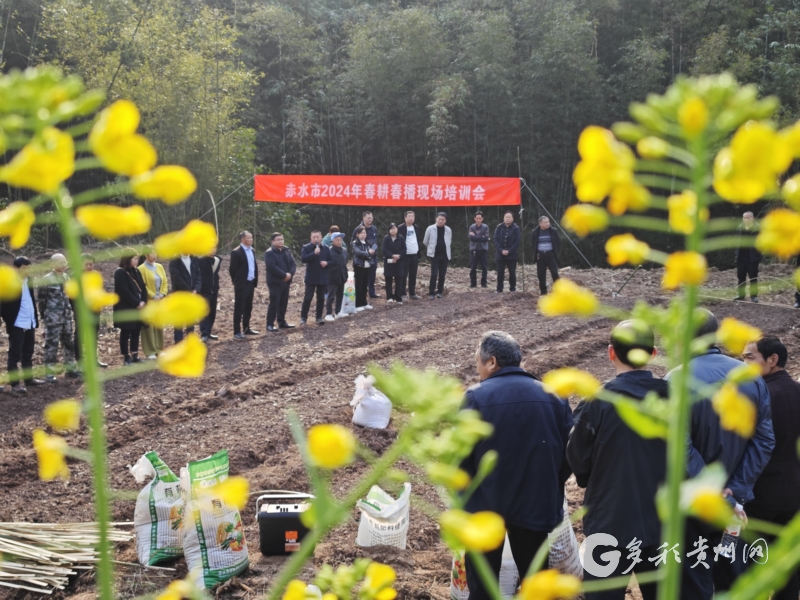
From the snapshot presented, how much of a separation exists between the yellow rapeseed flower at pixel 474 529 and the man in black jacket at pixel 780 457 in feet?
10.4

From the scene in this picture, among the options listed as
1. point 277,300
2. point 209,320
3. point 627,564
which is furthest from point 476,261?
point 627,564

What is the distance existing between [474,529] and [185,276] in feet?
29.8

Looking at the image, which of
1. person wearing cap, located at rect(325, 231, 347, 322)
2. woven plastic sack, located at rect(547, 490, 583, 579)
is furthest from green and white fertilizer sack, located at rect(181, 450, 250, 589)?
person wearing cap, located at rect(325, 231, 347, 322)

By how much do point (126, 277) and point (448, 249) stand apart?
7088mm

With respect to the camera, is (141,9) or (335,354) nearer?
(335,354)

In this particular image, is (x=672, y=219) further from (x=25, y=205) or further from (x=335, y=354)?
(x=335, y=354)

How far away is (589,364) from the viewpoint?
345 inches

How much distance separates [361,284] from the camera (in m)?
→ 12.5

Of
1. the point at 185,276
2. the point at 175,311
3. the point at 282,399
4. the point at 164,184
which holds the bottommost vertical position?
the point at 282,399

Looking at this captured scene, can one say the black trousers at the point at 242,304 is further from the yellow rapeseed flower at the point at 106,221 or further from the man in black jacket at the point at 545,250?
the yellow rapeseed flower at the point at 106,221

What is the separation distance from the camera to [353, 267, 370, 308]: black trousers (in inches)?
489

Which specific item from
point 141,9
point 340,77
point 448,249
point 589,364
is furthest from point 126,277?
point 340,77

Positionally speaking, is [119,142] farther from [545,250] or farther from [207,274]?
[545,250]

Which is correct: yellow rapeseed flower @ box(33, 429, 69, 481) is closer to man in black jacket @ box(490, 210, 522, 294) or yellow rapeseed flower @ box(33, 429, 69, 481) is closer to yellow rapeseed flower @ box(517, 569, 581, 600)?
yellow rapeseed flower @ box(517, 569, 581, 600)
